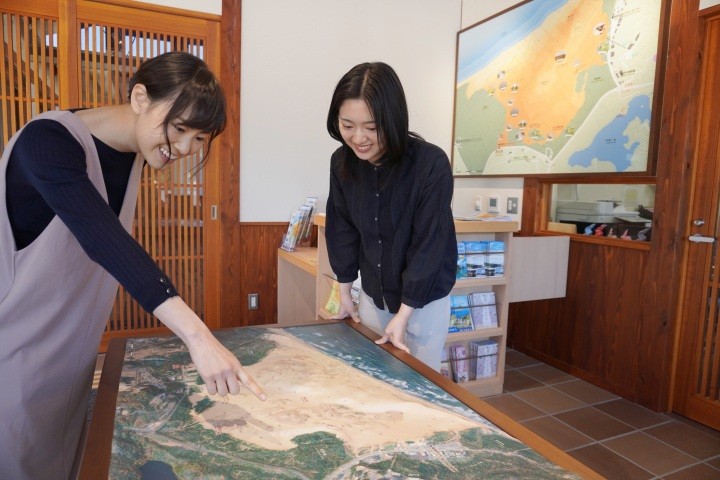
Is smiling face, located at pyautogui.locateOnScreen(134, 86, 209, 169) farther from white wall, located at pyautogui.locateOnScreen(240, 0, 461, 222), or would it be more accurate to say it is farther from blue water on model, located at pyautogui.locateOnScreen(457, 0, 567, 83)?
blue water on model, located at pyautogui.locateOnScreen(457, 0, 567, 83)

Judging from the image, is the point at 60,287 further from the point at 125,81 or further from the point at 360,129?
the point at 125,81

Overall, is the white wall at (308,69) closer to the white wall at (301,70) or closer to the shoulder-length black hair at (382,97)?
the white wall at (301,70)

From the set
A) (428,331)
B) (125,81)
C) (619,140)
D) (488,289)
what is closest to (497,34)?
(619,140)

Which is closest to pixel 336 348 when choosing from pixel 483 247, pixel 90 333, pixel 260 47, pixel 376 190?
pixel 376 190

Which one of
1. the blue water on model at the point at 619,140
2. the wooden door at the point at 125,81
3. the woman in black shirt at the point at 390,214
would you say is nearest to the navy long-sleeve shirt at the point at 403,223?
the woman in black shirt at the point at 390,214

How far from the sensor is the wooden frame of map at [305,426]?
833mm

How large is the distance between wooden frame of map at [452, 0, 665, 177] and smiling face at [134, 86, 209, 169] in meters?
2.52

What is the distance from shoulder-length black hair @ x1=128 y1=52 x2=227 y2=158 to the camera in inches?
41.3

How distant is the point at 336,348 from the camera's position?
1.44 meters

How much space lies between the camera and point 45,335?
1.09 m

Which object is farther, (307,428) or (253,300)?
(253,300)

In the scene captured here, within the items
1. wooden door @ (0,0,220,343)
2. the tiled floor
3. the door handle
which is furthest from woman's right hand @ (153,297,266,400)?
the door handle

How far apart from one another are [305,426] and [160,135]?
27.1 inches

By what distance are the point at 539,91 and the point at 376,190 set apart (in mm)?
2230
